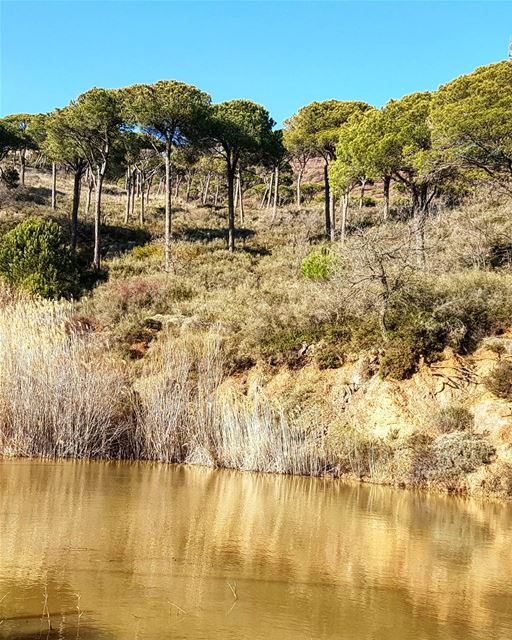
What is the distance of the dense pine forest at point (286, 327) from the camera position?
1399 cm

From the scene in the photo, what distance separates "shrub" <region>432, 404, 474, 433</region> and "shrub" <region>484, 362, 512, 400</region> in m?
0.83

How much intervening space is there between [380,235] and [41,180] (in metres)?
48.9

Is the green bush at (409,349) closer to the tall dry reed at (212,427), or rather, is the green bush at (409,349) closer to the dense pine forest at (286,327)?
the dense pine forest at (286,327)

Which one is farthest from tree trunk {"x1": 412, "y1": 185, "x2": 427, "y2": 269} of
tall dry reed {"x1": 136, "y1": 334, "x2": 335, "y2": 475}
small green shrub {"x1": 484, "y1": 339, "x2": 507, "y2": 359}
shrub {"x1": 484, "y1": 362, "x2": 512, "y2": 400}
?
tall dry reed {"x1": 136, "y1": 334, "x2": 335, "y2": 475}

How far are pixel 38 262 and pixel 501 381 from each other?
740 inches

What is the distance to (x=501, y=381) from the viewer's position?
14.8 meters

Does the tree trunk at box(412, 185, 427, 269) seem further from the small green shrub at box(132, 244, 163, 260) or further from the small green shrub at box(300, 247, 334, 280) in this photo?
the small green shrub at box(132, 244, 163, 260)

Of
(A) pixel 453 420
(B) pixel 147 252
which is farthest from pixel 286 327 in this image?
(B) pixel 147 252

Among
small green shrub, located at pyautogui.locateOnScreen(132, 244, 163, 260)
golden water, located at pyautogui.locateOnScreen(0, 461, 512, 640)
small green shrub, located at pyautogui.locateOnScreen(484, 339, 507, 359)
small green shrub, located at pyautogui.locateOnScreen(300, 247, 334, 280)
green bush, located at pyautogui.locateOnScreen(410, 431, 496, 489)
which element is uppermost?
small green shrub, located at pyautogui.locateOnScreen(132, 244, 163, 260)

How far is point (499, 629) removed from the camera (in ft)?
19.5

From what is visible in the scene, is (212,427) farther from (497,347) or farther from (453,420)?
(497,347)

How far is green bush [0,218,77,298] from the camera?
25.2m

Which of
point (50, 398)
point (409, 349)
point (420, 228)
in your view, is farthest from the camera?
point (420, 228)

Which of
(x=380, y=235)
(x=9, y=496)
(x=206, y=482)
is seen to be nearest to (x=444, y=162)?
(x=380, y=235)
